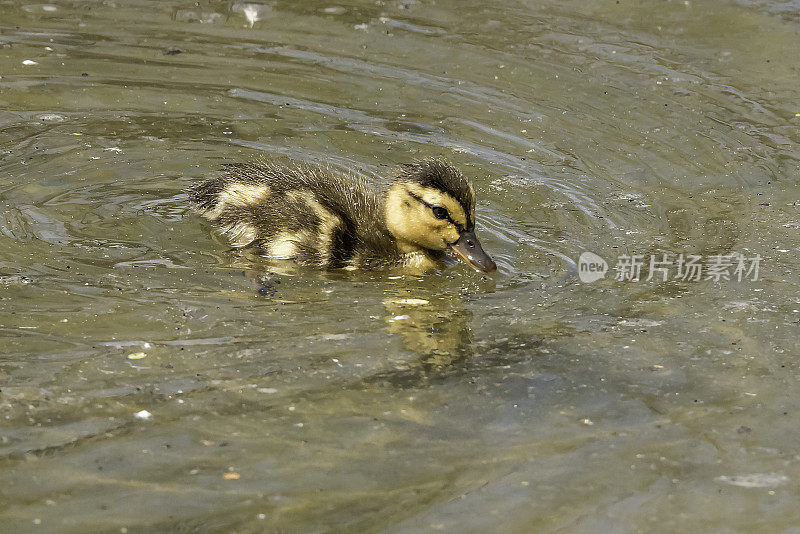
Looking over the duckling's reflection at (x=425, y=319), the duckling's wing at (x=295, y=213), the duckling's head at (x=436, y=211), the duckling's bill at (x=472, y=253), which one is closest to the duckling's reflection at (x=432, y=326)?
the duckling's reflection at (x=425, y=319)

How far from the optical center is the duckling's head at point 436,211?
4633mm

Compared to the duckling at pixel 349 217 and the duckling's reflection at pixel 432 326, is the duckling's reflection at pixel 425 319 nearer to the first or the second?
the duckling's reflection at pixel 432 326

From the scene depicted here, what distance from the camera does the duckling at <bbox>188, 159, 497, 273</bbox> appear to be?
4688 millimetres

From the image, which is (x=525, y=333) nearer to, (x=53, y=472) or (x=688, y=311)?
(x=688, y=311)

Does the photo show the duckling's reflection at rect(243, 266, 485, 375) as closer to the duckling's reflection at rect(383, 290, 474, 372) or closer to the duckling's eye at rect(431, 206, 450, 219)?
the duckling's reflection at rect(383, 290, 474, 372)

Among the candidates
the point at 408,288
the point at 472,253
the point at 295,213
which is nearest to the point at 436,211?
the point at 472,253

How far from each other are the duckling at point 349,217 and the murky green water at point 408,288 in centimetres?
16

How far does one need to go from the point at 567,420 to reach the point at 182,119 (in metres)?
3.67

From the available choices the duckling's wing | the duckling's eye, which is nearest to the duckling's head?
the duckling's eye

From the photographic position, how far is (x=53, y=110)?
6.27m

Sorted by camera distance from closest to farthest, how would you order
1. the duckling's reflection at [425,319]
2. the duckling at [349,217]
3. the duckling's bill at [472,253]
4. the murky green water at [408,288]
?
the murky green water at [408,288] < the duckling's reflection at [425,319] < the duckling's bill at [472,253] < the duckling at [349,217]

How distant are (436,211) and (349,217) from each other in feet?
1.49

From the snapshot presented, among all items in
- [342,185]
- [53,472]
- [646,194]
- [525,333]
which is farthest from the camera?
[646,194]

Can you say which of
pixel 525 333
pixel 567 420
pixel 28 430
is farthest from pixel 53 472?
pixel 525 333
